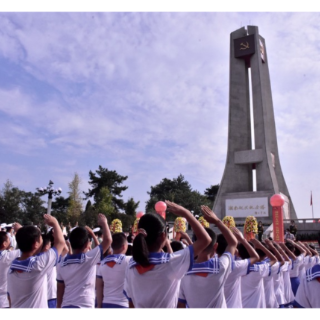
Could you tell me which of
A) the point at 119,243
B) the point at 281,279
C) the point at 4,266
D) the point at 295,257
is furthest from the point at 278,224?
the point at 4,266

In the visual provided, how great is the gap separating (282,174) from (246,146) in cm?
327

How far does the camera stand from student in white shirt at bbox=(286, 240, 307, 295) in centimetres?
510

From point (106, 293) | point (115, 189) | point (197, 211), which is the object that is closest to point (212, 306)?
point (106, 293)

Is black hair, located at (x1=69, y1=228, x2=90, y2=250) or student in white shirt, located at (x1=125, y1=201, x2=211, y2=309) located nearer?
student in white shirt, located at (x1=125, y1=201, x2=211, y2=309)

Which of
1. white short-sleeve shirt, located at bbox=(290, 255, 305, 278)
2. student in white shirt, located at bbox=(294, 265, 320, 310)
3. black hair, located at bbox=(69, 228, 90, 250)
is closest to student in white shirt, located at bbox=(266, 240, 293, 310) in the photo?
white short-sleeve shirt, located at bbox=(290, 255, 305, 278)

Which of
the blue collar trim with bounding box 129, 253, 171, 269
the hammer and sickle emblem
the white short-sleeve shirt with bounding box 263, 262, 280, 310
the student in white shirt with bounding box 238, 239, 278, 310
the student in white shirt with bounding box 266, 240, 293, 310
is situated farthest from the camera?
the hammer and sickle emblem

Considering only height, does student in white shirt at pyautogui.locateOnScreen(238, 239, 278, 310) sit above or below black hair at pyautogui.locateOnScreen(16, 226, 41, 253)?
below

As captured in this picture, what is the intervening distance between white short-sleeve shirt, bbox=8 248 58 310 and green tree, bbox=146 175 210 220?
37.6 m

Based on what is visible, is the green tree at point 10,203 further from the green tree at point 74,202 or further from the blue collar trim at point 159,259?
the blue collar trim at point 159,259

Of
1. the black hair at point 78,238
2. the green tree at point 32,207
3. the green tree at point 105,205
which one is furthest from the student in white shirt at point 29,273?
the green tree at point 32,207

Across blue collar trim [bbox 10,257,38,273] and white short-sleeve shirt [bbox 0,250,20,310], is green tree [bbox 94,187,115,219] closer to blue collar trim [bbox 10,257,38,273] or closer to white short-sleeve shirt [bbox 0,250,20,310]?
white short-sleeve shirt [bbox 0,250,20,310]

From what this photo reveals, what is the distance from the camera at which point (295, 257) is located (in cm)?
523

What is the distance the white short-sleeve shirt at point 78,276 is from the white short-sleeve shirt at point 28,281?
A: 487 mm

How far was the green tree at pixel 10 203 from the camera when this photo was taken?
104 ft
